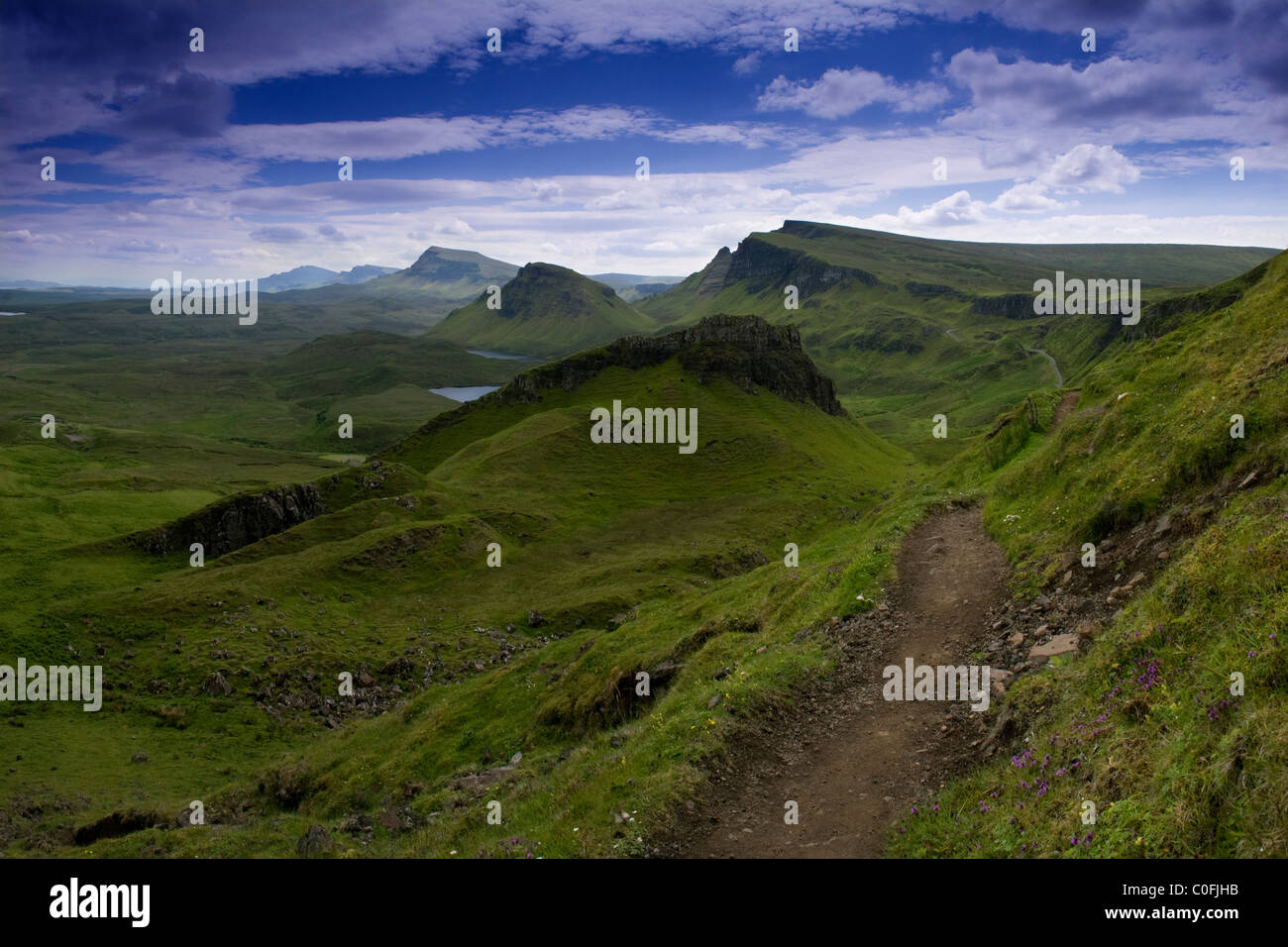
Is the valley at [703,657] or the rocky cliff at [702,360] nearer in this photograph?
the valley at [703,657]

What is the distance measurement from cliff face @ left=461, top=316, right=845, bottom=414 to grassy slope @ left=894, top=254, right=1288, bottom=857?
12821 centimetres

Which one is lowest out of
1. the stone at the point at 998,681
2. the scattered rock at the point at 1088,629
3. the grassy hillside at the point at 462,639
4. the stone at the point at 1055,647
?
the grassy hillside at the point at 462,639

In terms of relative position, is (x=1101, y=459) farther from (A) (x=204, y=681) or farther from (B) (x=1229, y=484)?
(A) (x=204, y=681)

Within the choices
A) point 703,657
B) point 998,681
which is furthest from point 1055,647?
point 703,657

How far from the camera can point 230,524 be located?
9362 cm

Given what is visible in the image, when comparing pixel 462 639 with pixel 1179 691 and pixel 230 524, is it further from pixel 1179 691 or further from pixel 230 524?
pixel 1179 691

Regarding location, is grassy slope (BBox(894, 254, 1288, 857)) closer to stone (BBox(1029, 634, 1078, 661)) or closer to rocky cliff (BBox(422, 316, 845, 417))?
stone (BBox(1029, 634, 1078, 661))

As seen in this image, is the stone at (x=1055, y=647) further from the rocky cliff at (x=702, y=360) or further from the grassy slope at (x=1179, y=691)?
the rocky cliff at (x=702, y=360)

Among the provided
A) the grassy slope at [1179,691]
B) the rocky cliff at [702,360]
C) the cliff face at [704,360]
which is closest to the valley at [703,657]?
the grassy slope at [1179,691]

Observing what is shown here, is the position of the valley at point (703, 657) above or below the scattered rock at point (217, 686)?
above

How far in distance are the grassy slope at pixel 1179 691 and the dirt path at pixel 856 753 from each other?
55.9 inches

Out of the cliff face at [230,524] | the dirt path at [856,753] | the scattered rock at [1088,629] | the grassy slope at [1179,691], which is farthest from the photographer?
the cliff face at [230,524]

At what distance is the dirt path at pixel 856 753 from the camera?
1422cm

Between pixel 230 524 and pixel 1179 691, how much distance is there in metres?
104
